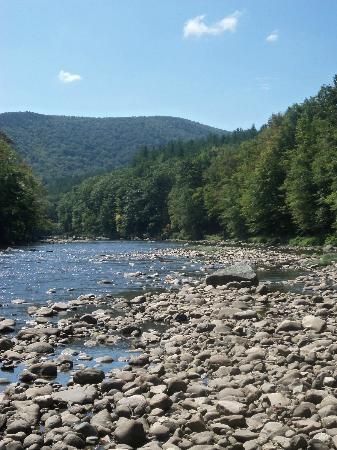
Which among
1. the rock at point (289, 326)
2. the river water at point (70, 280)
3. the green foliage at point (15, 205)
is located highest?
the green foliage at point (15, 205)

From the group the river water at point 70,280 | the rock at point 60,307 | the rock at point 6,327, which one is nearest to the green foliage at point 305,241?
the river water at point 70,280

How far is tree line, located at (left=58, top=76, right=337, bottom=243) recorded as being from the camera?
181 feet

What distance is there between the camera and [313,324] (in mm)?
13594

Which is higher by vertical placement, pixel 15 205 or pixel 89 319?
pixel 15 205

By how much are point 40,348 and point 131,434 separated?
534cm

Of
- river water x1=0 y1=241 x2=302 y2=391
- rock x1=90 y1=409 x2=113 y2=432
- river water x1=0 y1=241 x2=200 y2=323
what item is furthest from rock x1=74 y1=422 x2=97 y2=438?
river water x1=0 y1=241 x2=200 y2=323

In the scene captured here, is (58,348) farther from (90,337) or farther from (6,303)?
(6,303)

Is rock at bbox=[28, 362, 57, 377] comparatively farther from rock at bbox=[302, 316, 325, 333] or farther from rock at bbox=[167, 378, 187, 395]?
rock at bbox=[302, 316, 325, 333]

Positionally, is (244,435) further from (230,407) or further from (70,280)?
(70,280)

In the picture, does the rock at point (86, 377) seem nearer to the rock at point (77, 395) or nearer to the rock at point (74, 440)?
the rock at point (77, 395)

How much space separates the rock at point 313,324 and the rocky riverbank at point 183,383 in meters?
0.03

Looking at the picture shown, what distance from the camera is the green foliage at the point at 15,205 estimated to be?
221ft

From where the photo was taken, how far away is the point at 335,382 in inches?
362

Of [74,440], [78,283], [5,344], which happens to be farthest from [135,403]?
[78,283]
